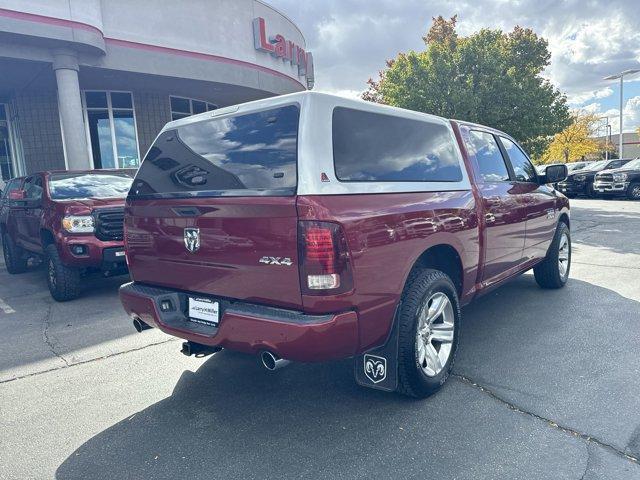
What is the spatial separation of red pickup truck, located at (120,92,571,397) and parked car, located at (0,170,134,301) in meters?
2.87

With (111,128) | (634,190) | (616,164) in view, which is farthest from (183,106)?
(616,164)

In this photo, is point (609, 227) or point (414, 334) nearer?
point (414, 334)

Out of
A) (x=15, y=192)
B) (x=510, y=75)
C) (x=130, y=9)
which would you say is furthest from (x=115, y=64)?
(x=510, y=75)

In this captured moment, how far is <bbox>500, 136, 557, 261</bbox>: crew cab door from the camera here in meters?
4.90

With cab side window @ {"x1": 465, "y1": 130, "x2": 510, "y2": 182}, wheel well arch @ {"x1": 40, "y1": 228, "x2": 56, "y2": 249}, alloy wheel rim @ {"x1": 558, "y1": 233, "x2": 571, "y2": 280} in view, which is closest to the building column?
wheel well arch @ {"x1": 40, "y1": 228, "x2": 56, "y2": 249}

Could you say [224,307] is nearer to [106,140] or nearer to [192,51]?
[192,51]

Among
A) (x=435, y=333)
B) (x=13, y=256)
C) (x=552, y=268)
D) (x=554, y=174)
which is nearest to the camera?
(x=435, y=333)

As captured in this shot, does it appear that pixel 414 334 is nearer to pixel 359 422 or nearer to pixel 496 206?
pixel 359 422

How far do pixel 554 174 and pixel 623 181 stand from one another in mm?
16253

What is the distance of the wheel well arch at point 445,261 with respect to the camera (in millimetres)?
3471

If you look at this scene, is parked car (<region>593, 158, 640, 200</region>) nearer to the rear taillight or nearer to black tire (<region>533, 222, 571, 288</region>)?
black tire (<region>533, 222, 571, 288</region>)

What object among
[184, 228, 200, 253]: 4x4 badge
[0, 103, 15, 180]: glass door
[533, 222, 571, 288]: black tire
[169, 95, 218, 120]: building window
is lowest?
[533, 222, 571, 288]: black tire

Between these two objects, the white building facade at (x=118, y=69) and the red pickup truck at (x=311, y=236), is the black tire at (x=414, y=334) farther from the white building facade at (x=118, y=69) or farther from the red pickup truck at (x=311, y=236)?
the white building facade at (x=118, y=69)

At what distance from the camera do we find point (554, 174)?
5.26 metres
